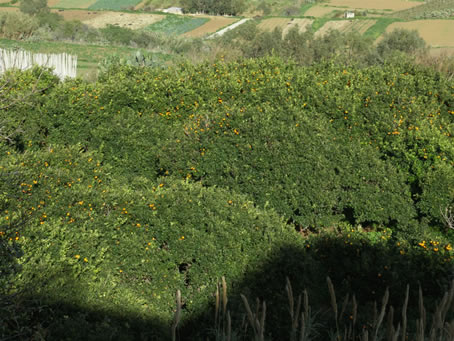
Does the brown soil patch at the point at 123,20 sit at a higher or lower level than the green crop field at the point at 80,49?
higher

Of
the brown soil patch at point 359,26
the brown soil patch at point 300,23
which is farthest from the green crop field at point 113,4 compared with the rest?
the brown soil patch at point 359,26

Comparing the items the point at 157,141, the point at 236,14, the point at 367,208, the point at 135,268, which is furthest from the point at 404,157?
the point at 236,14

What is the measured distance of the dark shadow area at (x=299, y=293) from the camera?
3.63m

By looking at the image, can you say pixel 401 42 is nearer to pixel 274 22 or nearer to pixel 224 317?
pixel 274 22

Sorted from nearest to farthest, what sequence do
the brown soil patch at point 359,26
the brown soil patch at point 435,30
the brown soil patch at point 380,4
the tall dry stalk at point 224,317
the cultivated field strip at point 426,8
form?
1. the tall dry stalk at point 224,317
2. the brown soil patch at point 435,30
3. the brown soil patch at point 359,26
4. the cultivated field strip at point 426,8
5. the brown soil patch at point 380,4

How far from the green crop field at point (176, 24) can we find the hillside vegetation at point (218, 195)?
3373cm

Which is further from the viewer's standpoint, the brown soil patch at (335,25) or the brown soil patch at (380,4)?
the brown soil patch at (380,4)

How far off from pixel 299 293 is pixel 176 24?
4384 cm

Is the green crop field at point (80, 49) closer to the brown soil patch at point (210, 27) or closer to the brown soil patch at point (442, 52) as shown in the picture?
the brown soil patch at point (210, 27)

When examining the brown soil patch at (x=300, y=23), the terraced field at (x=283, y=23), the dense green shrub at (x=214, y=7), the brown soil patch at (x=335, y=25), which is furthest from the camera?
the dense green shrub at (x=214, y=7)

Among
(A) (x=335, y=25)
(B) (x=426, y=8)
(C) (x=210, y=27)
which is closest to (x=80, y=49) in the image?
(C) (x=210, y=27)

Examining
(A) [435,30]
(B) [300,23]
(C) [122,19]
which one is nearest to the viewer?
(A) [435,30]

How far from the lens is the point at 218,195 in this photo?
6016 millimetres

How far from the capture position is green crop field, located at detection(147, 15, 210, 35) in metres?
43.1
